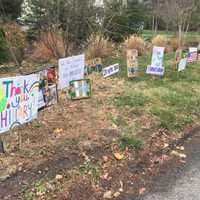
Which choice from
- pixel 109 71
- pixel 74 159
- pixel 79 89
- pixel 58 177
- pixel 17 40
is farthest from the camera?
pixel 17 40

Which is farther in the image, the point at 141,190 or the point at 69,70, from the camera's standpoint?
the point at 69,70

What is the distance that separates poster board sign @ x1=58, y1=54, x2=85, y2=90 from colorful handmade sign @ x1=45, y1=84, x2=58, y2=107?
0.80 meters

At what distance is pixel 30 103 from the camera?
16.7 feet

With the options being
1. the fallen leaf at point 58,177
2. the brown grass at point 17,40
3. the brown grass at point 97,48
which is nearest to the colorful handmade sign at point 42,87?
the fallen leaf at point 58,177

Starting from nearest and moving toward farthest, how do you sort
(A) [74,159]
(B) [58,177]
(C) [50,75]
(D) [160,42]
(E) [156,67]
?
(B) [58,177] → (A) [74,159] → (C) [50,75] → (E) [156,67] → (D) [160,42]

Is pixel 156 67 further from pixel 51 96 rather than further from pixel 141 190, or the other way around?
pixel 141 190

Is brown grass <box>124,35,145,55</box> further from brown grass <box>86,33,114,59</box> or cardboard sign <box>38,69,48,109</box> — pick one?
cardboard sign <box>38,69,48,109</box>

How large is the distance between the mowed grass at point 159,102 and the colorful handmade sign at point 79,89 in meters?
0.53

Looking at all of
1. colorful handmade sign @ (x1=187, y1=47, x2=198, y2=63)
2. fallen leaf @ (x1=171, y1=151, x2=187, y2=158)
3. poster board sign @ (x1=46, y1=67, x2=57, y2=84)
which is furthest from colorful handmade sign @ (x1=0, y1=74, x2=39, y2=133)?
colorful handmade sign @ (x1=187, y1=47, x2=198, y2=63)

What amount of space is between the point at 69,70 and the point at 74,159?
106 inches

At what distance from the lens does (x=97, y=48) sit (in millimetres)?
11984

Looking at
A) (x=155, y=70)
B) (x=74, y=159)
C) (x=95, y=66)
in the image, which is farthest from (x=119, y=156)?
(x=155, y=70)

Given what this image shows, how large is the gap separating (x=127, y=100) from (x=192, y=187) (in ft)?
9.36

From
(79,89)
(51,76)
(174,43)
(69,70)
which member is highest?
(51,76)
